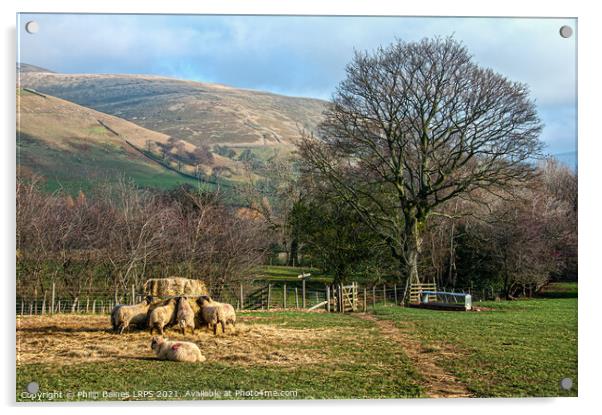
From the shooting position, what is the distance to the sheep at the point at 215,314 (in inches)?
355

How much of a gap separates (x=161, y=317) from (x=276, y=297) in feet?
13.3

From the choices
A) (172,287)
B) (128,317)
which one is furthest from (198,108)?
(128,317)

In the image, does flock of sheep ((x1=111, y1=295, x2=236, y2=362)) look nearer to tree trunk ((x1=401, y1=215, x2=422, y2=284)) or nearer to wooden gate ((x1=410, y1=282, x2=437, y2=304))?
tree trunk ((x1=401, y1=215, x2=422, y2=284))

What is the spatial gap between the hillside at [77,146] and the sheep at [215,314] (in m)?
2.46

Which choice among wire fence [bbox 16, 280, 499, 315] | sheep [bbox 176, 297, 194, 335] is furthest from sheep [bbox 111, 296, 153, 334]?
wire fence [bbox 16, 280, 499, 315]

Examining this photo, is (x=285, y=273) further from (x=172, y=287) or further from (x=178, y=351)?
(x=178, y=351)

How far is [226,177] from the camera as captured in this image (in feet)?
35.6

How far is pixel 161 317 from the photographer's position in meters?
8.71

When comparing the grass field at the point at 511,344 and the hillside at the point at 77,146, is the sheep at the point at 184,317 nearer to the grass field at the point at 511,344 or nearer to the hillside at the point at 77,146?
the hillside at the point at 77,146

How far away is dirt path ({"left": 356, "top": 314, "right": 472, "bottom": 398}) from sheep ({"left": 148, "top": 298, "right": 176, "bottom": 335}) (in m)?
3.27

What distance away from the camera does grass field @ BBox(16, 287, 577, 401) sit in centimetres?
714

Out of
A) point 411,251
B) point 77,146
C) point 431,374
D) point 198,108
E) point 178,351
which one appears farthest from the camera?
point 411,251

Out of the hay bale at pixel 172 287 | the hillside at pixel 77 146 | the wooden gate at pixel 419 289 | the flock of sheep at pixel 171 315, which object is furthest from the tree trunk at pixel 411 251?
the hillside at pixel 77 146

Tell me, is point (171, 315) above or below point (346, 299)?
above
